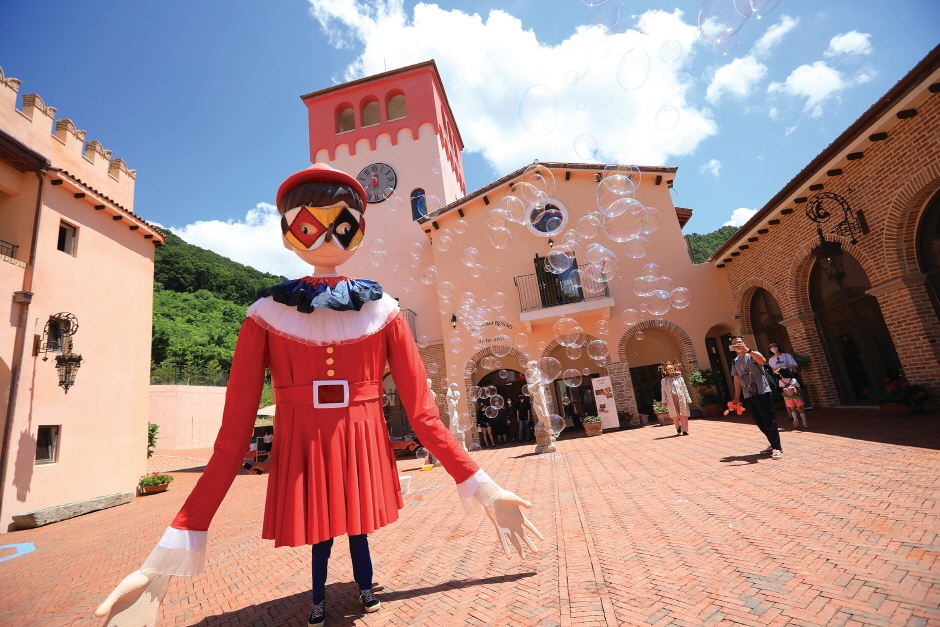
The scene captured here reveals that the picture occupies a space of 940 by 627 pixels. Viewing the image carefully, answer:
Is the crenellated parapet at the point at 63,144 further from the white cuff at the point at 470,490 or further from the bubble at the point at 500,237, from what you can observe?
the white cuff at the point at 470,490

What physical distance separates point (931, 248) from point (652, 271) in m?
6.40

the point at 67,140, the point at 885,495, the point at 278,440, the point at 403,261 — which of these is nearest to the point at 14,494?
the point at 67,140

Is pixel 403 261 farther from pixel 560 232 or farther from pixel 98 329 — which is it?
pixel 98 329

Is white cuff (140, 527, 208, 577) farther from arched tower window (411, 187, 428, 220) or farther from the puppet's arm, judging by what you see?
arched tower window (411, 187, 428, 220)

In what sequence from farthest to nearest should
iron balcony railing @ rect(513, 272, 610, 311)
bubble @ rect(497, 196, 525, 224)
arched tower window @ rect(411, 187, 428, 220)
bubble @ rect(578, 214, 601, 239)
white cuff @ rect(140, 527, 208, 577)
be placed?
arched tower window @ rect(411, 187, 428, 220), iron balcony railing @ rect(513, 272, 610, 311), bubble @ rect(497, 196, 525, 224), bubble @ rect(578, 214, 601, 239), white cuff @ rect(140, 527, 208, 577)

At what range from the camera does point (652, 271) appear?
13.3 metres

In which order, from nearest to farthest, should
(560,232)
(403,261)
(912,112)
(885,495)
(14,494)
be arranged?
(885,495), (912,112), (14,494), (560,232), (403,261)

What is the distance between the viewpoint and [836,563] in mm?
2627

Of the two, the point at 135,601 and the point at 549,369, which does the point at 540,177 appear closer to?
the point at 549,369

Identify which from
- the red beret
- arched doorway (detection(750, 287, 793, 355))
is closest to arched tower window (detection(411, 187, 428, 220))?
arched doorway (detection(750, 287, 793, 355))

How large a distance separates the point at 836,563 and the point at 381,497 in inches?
111

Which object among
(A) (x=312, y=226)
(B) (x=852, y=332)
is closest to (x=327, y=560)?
(A) (x=312, y=226)

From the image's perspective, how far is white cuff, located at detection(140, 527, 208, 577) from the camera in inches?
83.2

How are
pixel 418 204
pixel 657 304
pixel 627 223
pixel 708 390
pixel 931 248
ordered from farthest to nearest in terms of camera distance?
1. pixel 418 204
2. pixel 657 304
3. pixel 708 390
4. pixel 627 223
5. pixel 931 248
